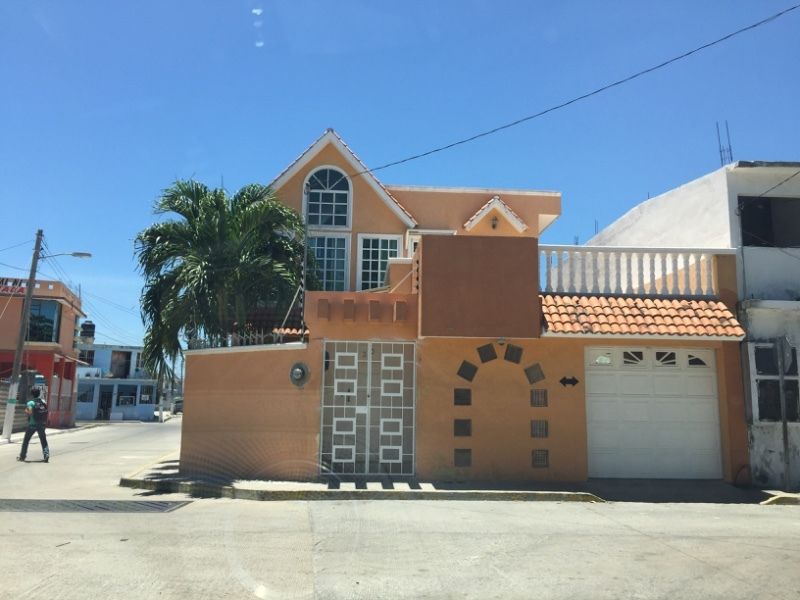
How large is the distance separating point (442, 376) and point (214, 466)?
15.4 ft

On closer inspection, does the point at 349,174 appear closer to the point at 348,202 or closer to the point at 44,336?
the point at 348,202

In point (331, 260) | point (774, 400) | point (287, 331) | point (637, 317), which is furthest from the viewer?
point (331, 260)

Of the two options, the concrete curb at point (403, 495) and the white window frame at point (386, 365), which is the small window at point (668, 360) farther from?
the white window frame at point (386, 365)

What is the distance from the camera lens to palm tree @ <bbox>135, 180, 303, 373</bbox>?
44.9 feet

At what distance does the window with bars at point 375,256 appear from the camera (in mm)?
18734

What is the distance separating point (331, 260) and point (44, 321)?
25228mm

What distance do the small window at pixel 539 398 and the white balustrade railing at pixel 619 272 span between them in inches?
82.0

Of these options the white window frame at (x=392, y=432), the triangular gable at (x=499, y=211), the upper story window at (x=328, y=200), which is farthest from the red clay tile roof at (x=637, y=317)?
the upper story window at (x=328, y=200)

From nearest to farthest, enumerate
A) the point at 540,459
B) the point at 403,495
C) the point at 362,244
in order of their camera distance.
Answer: the point at 403,495, the point at 540,459, the point at 362,244

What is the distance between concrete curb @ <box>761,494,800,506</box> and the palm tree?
31.4 feet

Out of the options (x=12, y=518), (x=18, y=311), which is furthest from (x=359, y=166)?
(x=18, y=311)

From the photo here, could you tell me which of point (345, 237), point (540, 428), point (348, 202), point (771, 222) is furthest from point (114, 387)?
point (771, 222)

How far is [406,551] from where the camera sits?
741 cm

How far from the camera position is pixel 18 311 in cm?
3606
